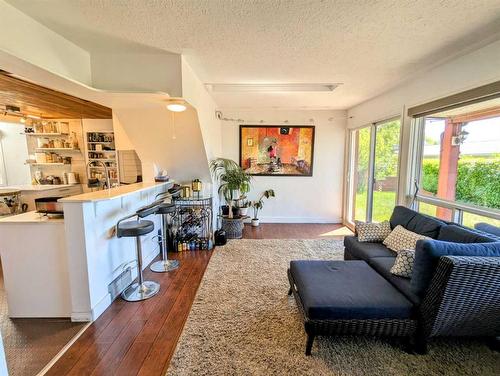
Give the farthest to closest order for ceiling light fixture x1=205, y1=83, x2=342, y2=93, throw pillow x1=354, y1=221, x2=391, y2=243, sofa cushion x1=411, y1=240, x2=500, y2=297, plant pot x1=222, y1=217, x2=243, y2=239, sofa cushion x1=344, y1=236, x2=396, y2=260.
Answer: plant pot x1=222, y1=217, x2=243, y2=239, ceiling light fixture x1=205, y1=83, x2=342, y2=93, throw pillow x1=354, y1=221, x2=391, y2=243, sofa cushion x1=344, y1=236, x2=396, y2=260, sofa cushion x1=411, y1=240, x2=500, y2=297

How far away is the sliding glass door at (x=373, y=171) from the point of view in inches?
140

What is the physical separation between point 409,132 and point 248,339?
9.97 feet

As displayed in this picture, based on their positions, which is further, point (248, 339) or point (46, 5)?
point (248, 339)

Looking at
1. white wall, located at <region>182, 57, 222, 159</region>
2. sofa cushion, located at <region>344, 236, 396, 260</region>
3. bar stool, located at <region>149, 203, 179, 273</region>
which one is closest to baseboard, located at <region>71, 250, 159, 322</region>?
bar stool, located at <region>149, 203, 179, 273</region>

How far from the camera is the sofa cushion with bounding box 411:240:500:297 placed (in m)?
1.56

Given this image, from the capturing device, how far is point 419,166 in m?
3.03

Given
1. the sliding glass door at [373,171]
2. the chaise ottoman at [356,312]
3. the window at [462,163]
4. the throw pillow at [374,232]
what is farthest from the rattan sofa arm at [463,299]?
the sliding glass door at [373,171]

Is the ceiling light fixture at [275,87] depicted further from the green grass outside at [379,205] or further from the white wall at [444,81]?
the green grass outside at [379,205]

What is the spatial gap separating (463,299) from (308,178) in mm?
3739

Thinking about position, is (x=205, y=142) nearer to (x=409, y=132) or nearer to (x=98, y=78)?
(x=98, y=78)

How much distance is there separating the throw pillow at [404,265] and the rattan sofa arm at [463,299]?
0.33 meters

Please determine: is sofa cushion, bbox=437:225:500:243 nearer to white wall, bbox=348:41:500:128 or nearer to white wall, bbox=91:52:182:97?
white wall, bbox=348:41:500:128

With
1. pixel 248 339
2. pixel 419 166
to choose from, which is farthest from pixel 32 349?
pixel 419 166

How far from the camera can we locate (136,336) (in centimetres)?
189
